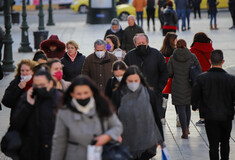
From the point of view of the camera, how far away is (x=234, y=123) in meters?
10.4

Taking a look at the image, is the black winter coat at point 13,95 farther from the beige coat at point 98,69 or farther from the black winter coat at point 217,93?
the beige coat at point 98,69

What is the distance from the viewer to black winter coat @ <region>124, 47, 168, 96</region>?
9125mm

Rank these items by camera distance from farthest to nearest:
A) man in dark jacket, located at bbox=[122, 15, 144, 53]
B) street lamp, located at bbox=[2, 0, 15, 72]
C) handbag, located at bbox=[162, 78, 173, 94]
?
street lamp, located at bbox=[2, 0, 15, 72], man in dark jacket, located at bbox=[122, 15, 144, 53], handbag, located at bbox=[162, 78, 173, 94]

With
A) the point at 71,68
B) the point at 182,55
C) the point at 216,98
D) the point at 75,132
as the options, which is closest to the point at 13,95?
the point at 75,132

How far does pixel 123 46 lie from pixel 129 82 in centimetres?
772

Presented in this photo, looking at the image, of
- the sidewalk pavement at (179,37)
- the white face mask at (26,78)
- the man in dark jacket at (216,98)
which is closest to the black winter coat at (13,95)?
the white face mask at (26,78)

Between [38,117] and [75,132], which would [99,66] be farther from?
[75,132]

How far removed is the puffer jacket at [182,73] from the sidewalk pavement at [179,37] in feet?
2.05

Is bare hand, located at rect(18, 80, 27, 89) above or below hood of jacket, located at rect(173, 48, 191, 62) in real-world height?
below

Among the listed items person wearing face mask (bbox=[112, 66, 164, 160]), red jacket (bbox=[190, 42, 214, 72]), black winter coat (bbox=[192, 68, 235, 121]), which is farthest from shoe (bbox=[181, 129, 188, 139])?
person wearing face mask (bbox=[112, 66, 164, 160])

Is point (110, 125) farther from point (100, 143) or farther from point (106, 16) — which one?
point (106, 16)

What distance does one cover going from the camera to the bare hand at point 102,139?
505cm

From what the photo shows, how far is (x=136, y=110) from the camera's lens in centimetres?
630

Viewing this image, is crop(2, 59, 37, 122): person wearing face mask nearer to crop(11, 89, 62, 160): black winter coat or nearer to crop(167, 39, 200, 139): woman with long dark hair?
crop(11, 89, 62, 160): black winter coat
